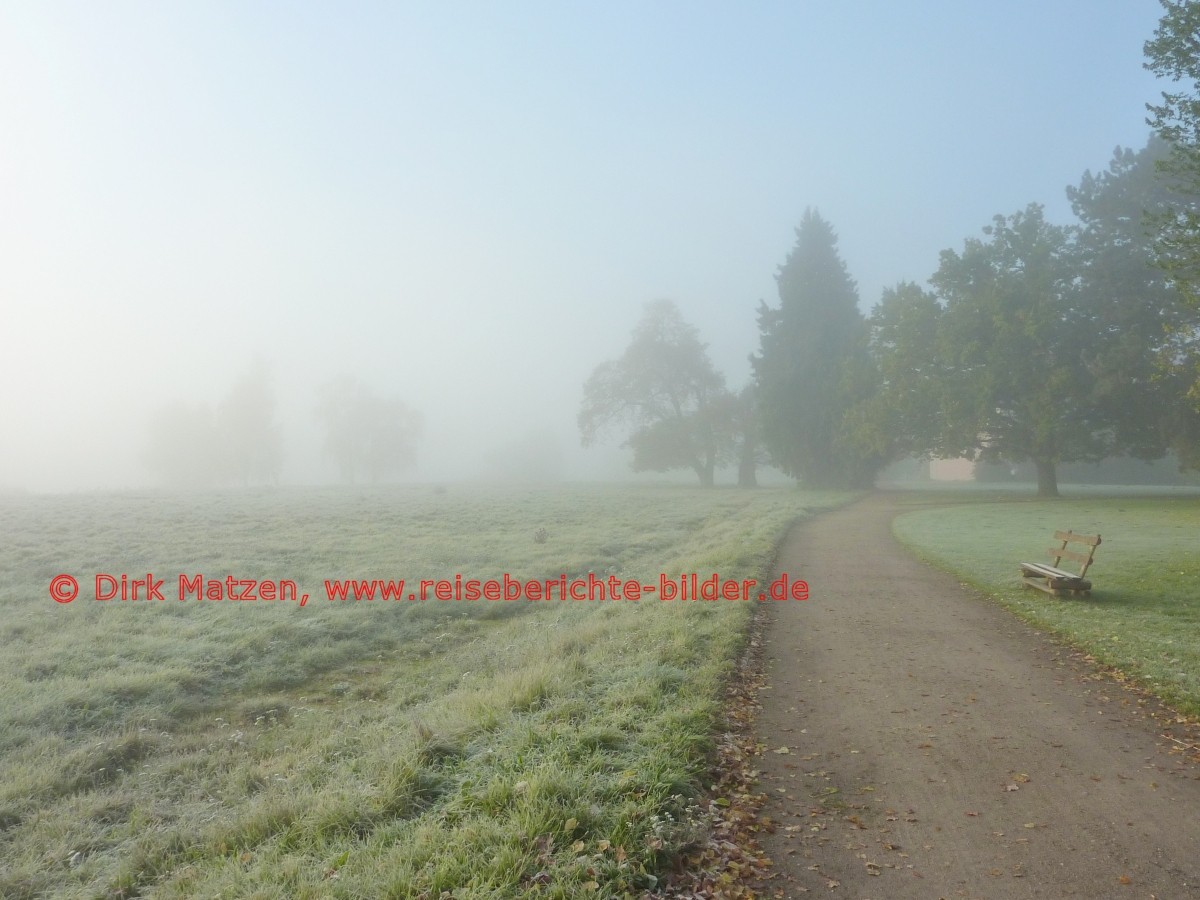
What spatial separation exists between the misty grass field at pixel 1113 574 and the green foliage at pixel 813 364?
19952 mm

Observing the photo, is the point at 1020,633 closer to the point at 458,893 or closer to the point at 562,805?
the point at 562,805

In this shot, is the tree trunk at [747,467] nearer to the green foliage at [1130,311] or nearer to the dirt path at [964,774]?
the green foliage at [1130,311]

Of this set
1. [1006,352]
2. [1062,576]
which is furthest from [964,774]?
[1006,352]

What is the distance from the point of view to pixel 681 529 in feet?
85.6

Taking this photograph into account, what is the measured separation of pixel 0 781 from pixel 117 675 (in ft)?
8.81

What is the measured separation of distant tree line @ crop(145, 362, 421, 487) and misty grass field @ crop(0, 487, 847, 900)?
209ft

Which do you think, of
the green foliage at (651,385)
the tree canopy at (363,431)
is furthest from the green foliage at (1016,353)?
the tree canopy at (363,431)

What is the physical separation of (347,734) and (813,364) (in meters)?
46.8

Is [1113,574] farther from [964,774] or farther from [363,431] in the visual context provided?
[363,431]

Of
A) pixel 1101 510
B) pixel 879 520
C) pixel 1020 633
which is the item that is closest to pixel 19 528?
pixel 1020 633

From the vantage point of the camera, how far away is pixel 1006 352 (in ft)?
118

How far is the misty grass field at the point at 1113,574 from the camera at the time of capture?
28.4 feet

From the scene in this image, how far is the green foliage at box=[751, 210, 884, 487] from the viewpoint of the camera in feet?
163

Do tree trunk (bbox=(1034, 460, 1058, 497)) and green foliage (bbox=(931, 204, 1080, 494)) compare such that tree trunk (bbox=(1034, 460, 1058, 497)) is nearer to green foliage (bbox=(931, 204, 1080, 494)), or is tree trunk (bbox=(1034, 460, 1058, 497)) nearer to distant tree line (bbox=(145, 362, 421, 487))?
green foliage (bbox=(931, 204, 1080, 494))
